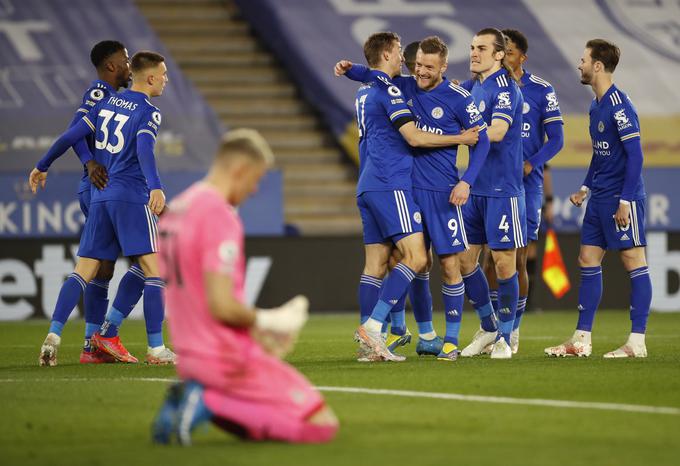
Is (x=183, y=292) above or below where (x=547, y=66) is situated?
below

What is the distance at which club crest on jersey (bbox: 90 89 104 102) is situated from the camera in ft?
31.0

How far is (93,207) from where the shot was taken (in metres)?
9.23

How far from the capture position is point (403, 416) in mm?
6000

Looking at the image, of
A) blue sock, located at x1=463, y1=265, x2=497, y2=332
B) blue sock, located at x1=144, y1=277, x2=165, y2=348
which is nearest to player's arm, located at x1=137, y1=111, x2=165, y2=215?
blue sock, located at x1=144, y1=277, x2=165, y2=348

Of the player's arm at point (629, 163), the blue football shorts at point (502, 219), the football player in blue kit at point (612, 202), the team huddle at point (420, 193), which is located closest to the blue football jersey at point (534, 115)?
the team huddle at point (420, 193)

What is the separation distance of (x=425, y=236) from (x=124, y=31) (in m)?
10.7

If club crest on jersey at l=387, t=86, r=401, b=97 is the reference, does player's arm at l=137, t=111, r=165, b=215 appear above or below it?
below

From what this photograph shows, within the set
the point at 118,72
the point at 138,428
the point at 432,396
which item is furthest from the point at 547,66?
the point at 138,428

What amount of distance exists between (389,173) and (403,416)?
3057 millimetres

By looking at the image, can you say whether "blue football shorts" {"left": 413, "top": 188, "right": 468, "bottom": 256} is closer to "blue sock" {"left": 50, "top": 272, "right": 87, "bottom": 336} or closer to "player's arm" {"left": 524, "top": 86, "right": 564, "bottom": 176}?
"player's arm" {"left": 524, "top": 86, "right": 564, "bottom": 176}

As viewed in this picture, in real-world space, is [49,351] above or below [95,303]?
below

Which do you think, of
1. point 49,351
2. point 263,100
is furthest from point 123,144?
point 263,100

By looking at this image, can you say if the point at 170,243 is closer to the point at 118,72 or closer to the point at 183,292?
the point at 183,292

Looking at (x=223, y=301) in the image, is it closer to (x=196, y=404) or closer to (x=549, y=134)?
(x=196, y=404)
